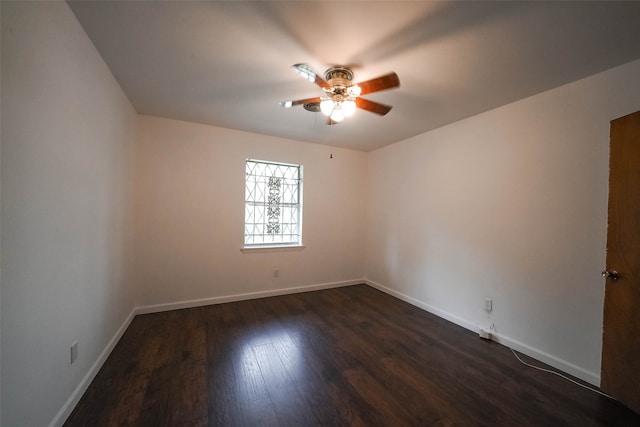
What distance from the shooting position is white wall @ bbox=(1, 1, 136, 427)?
1.01m

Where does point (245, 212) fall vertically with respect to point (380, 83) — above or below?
below

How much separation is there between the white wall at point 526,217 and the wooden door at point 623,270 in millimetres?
146

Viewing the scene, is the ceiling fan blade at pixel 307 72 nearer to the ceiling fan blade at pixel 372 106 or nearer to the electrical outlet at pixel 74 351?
the ceiling fan blade at pixel 372 106

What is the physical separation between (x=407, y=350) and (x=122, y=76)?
359 centimetres

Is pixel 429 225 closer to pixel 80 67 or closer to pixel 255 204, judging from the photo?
pixel 255 204

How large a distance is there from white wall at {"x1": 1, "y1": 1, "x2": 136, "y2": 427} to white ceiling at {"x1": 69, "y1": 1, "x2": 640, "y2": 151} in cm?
35

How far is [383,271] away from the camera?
157 inches

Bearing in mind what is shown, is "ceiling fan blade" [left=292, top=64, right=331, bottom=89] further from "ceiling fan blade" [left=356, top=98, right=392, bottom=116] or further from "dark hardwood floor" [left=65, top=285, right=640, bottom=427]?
"dark hardwood floor" [left=65, top=285, right=640, bottom=427]

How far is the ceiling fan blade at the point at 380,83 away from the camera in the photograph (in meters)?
1.53

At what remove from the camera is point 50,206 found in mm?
1268

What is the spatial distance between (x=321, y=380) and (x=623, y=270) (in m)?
2.30

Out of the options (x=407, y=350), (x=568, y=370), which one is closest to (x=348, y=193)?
(x=407, y=350)

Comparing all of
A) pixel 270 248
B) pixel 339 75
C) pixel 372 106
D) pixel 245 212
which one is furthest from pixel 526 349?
pixel 245 212

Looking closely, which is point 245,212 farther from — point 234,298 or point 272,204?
point 234,298
